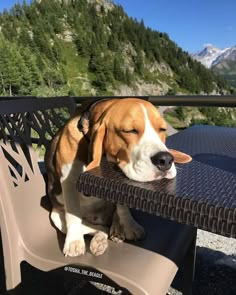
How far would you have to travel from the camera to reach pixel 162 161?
4.52ft

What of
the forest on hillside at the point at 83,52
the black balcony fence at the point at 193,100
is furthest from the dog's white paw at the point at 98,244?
the forest on hillside at the point at 83,52

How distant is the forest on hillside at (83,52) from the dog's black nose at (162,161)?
219ft

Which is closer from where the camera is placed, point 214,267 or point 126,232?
point 126,232

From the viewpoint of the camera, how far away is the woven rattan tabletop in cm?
111

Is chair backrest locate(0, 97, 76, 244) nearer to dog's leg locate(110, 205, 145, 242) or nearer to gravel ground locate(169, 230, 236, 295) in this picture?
dog's leg locate(110, 205, 145, 242)

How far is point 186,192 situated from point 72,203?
2.61 ft

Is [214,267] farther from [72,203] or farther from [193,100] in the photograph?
[72,203]

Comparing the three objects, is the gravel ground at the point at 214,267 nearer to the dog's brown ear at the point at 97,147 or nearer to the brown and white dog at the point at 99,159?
the brown and white dog at the point at 99,159

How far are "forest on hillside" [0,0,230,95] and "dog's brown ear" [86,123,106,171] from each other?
218ft

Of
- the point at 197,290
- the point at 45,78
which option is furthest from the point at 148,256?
the point at 45,78

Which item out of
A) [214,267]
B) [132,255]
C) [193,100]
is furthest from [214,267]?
[132,255]

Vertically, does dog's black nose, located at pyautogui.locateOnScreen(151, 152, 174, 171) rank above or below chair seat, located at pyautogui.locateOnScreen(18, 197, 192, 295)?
above

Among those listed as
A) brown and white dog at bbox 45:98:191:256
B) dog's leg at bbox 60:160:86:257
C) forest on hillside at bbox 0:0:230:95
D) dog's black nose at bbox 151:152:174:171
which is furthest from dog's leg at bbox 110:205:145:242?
forest on hillside at bbox 0:0:230:95

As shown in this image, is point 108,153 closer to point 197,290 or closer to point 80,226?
point 80,226
